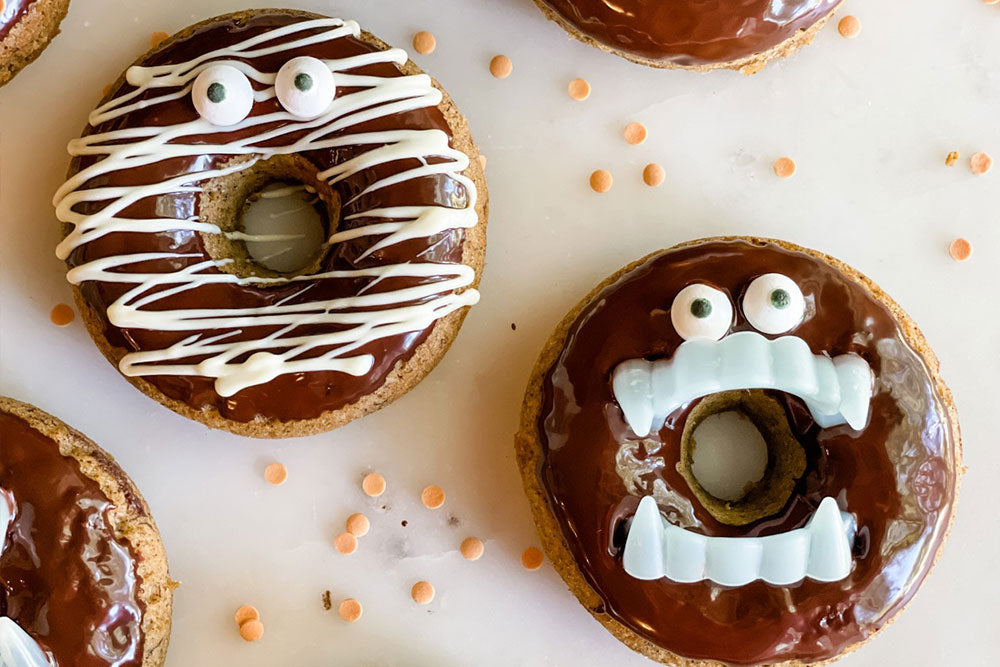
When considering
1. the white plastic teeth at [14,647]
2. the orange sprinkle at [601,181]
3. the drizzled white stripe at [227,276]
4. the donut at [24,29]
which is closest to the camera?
the white plastic teeth at [14,647]

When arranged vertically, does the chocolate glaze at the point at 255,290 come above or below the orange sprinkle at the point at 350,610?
above

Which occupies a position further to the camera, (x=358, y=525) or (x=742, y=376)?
(x=358, y=525)

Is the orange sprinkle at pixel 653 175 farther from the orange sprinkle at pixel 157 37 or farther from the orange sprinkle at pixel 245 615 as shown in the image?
the orange sprinkle at pixel 245 615

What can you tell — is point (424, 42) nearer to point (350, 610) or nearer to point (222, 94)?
point (222, 94)

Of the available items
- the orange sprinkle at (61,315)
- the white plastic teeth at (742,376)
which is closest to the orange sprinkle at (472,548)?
the white plastic teeth at (742,376)

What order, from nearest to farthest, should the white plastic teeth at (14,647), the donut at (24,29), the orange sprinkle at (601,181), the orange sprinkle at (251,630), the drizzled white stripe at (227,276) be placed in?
the white plastic teeth at (14,647)
the drizzled white stripe at (227,276)
the donut at (24,29)
the orange sprinkle at (251,630)
the orange sprinkle at (601,181)

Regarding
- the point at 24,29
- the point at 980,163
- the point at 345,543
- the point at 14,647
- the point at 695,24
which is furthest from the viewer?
the point at 980,163

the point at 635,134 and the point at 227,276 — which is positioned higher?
the point at 635,134

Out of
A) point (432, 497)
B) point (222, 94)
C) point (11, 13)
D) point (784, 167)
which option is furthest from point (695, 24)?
point (11, 13)

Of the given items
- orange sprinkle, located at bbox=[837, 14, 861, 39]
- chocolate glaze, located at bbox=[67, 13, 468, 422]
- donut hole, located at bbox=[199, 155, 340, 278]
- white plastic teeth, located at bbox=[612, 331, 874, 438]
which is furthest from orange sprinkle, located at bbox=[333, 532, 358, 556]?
orange sprinkle, located at bbox=[837, 14, 861, 39]
